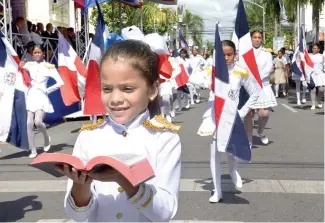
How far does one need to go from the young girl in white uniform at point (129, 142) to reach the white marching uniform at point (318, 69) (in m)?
13.8

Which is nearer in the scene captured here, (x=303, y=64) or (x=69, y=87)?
(x=69, y=87)

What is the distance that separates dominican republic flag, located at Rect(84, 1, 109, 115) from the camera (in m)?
5.86

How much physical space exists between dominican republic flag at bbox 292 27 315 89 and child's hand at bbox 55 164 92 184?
47.3 feet

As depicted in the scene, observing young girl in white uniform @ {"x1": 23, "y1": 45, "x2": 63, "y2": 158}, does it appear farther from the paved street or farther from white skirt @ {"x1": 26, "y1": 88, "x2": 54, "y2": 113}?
the paved street

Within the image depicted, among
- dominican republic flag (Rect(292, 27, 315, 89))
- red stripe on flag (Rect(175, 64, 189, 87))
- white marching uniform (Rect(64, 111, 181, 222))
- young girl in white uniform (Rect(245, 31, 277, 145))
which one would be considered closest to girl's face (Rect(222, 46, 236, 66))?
young girl in white uniform (Rect(245, 31, 277, 145))

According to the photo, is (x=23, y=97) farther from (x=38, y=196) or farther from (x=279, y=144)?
(x=279, y=144)

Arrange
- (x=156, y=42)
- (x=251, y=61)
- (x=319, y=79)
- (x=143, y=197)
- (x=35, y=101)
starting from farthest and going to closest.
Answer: (x=319, y=79) → (x=35, y=101) → (x=251, y=61) → (x=156, y=42) → (x=143, y=197)

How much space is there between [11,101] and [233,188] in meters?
3.09

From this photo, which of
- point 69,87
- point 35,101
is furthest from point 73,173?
point 69,87

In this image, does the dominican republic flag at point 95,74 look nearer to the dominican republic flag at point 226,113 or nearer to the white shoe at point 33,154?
the dominican republic flag at point 226,113

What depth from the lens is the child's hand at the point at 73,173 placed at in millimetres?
1830

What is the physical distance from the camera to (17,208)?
5750 mm

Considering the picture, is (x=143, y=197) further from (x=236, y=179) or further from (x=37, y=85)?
(x=37, y=85)

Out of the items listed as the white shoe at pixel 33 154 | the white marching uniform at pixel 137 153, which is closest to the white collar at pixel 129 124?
the white marching uniform at pixel 137 153
